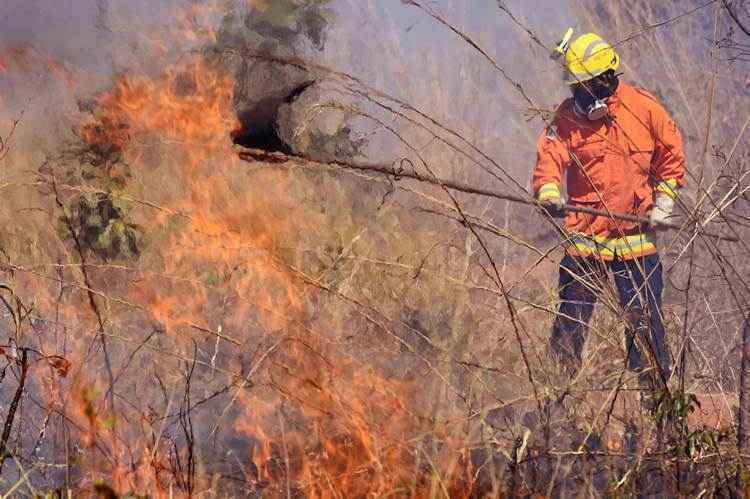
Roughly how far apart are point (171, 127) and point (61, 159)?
99cm

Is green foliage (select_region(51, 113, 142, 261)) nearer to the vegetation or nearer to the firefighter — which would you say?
the vegetation

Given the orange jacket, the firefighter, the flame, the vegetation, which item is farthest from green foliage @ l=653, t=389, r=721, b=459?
the orange jacket

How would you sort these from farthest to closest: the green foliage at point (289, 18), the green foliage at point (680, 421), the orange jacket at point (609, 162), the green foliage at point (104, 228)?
the green foliage at point (289, 18) → the green foliage at point (104, 228) → the orange jacket at point (609, 162) → the green foliage at point (680, 421)

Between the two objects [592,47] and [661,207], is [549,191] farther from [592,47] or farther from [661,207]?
[592,47]

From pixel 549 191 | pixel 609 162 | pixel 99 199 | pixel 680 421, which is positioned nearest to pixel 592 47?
pixel 609 162

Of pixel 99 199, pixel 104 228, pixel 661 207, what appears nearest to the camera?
pixel 661 207

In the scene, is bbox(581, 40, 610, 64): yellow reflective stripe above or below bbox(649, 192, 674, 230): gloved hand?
above

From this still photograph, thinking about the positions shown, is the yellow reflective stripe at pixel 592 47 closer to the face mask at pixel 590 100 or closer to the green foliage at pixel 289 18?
the face mask at pixel 590 100

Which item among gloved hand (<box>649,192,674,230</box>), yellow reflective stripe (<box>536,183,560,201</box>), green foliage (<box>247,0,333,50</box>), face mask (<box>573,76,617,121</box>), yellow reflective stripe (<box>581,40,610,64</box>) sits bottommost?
gloved hand (<box>649,192,674,230</box>)

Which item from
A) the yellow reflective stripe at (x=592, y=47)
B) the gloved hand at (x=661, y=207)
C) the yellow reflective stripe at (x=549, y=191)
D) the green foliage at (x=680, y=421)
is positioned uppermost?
the yellow reflective stripe at (x=592, y=47)

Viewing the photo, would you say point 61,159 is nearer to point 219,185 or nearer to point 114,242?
point 114,242

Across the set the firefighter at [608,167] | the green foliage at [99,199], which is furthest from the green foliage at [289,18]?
the firefighter at [608,167]

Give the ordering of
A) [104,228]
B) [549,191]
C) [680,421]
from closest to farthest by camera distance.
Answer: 1. [680,421]
2. [549,191]
3. [104,228]

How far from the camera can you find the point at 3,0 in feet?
20.6
